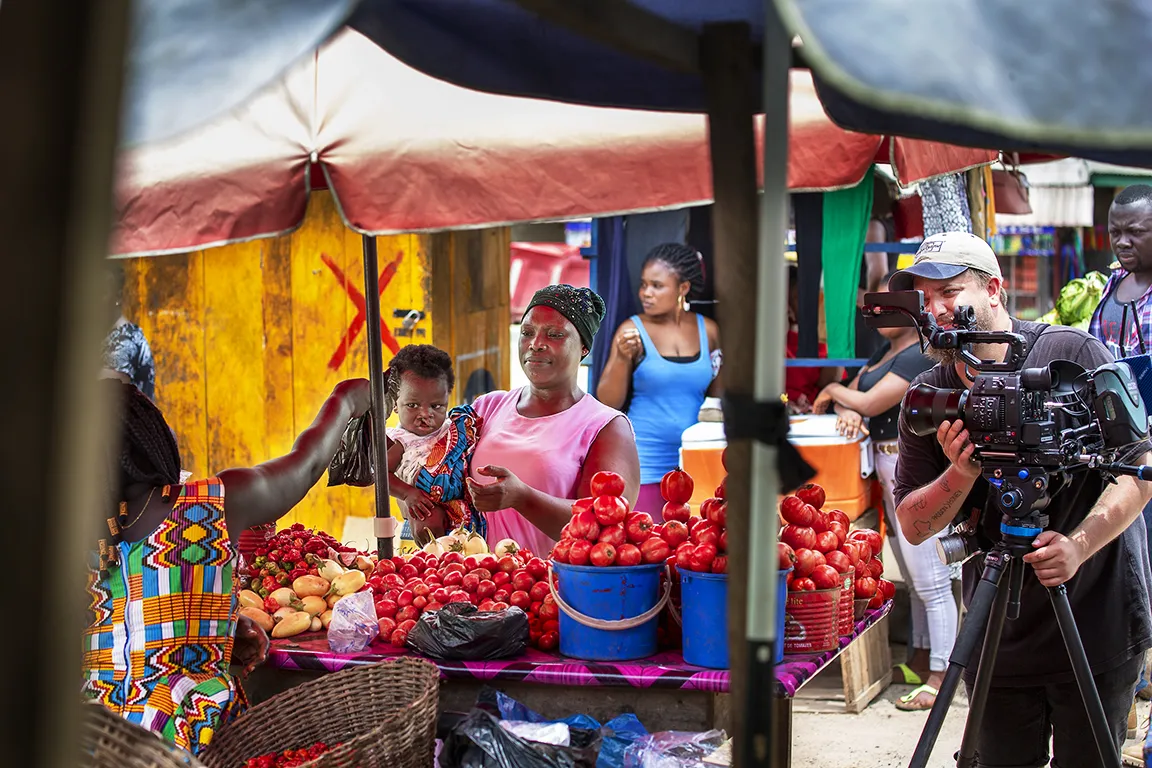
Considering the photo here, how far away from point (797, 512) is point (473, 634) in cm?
94

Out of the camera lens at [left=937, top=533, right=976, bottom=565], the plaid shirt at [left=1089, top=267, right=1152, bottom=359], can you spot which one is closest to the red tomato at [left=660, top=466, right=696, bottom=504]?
the camera lens at [left=937, top=533, right=976, bottom=565]

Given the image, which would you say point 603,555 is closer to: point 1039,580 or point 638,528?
point 638,528

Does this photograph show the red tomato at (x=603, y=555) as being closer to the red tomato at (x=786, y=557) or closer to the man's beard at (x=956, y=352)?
the red tomato at (x=786, y=557)

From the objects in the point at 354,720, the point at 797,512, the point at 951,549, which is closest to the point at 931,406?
the point at 951,549

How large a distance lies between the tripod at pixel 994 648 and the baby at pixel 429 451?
6.79ft

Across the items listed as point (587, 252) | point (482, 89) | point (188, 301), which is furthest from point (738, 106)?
point (188, 301)

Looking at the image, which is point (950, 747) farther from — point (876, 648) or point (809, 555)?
point (809, 555)

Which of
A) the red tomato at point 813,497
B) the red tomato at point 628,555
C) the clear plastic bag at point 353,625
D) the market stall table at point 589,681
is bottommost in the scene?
the market stall table at point 589,681

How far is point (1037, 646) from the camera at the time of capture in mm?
2949

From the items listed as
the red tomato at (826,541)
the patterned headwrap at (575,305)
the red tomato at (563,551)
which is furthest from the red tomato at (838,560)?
the patterned headwrap at (575,305)

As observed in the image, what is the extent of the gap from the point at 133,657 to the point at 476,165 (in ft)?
5.04

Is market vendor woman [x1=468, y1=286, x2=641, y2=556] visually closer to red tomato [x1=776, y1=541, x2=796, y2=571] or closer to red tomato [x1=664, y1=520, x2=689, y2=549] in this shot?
red tomato [x1=664, y1=520, x2=689, y2=549]

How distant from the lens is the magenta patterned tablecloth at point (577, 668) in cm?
280

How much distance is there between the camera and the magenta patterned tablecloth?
2.80 m
